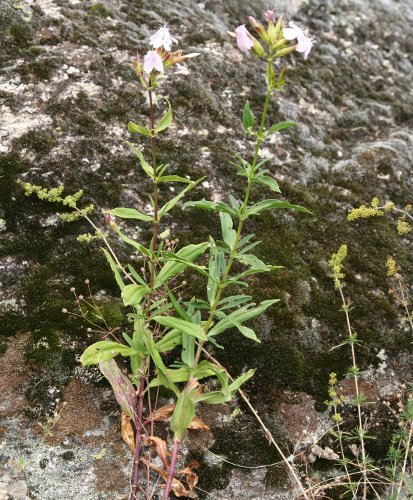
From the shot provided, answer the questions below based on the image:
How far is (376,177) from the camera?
420 cm

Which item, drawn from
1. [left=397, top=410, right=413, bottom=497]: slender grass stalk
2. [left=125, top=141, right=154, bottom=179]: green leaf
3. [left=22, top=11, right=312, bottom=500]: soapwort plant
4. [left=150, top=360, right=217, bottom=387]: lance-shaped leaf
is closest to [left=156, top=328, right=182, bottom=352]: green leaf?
[left=22, top=11, right=312, bottom=500]: soapwort plant

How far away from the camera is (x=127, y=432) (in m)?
2.60

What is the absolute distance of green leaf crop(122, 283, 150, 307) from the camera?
2.47 m

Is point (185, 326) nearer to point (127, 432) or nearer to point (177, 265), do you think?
point (177, 265)

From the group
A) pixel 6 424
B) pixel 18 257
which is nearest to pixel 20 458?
pixel 6 424

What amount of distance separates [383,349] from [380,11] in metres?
4.42

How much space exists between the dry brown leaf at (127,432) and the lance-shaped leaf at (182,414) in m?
0.21

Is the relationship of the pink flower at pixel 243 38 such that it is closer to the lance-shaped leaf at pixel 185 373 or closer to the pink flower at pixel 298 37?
the pink flower at pixel 298 37

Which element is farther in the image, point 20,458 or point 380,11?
point 380,11

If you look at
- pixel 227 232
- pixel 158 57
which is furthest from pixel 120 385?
pixel 158 57

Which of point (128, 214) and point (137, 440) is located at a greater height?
point (128, 214)

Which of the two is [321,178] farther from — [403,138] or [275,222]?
[403,138]

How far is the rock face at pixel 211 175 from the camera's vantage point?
2.83 meters

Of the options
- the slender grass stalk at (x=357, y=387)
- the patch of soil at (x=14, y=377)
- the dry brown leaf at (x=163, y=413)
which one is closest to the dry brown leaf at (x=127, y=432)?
the dry brown leaf at (x=163, y=413)
